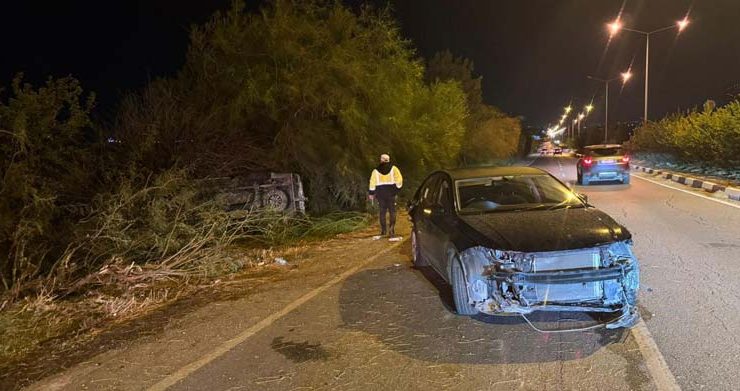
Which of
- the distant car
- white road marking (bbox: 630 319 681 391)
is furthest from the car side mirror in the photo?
the distant car

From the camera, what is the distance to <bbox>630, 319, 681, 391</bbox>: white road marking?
3946 millimetres

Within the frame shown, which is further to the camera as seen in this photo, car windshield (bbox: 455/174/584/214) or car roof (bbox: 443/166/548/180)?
car roof (bbox: 443/166/548/180)

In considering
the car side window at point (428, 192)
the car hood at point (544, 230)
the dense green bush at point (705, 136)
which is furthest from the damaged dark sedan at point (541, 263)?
the dense green bush at point (705, 136)

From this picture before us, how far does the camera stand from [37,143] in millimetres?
7480

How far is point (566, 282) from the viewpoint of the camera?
482cm

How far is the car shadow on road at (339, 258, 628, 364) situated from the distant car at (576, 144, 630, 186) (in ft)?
54.7

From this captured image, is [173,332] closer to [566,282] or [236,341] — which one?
[236,341]

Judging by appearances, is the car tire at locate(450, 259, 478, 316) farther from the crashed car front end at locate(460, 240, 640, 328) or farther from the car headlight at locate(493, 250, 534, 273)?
the car headlight at locate(493, 250, 534, 273)

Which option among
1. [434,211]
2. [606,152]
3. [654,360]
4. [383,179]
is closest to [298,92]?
[383,179]

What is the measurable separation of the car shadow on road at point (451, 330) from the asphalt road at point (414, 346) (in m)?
0.01

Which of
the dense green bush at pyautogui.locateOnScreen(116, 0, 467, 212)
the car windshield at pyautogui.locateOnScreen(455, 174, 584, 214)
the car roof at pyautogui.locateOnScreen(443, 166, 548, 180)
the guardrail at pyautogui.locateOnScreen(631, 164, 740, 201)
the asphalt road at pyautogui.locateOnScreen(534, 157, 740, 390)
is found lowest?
the guardrail at pyautogui.locateOnScreen(631, 164, 740, 201)

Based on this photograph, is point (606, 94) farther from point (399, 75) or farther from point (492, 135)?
point (399, 75)

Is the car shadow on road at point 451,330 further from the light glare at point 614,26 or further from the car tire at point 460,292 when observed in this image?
the light glare at point 614,26

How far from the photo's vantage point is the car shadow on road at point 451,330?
4586 millimetres
